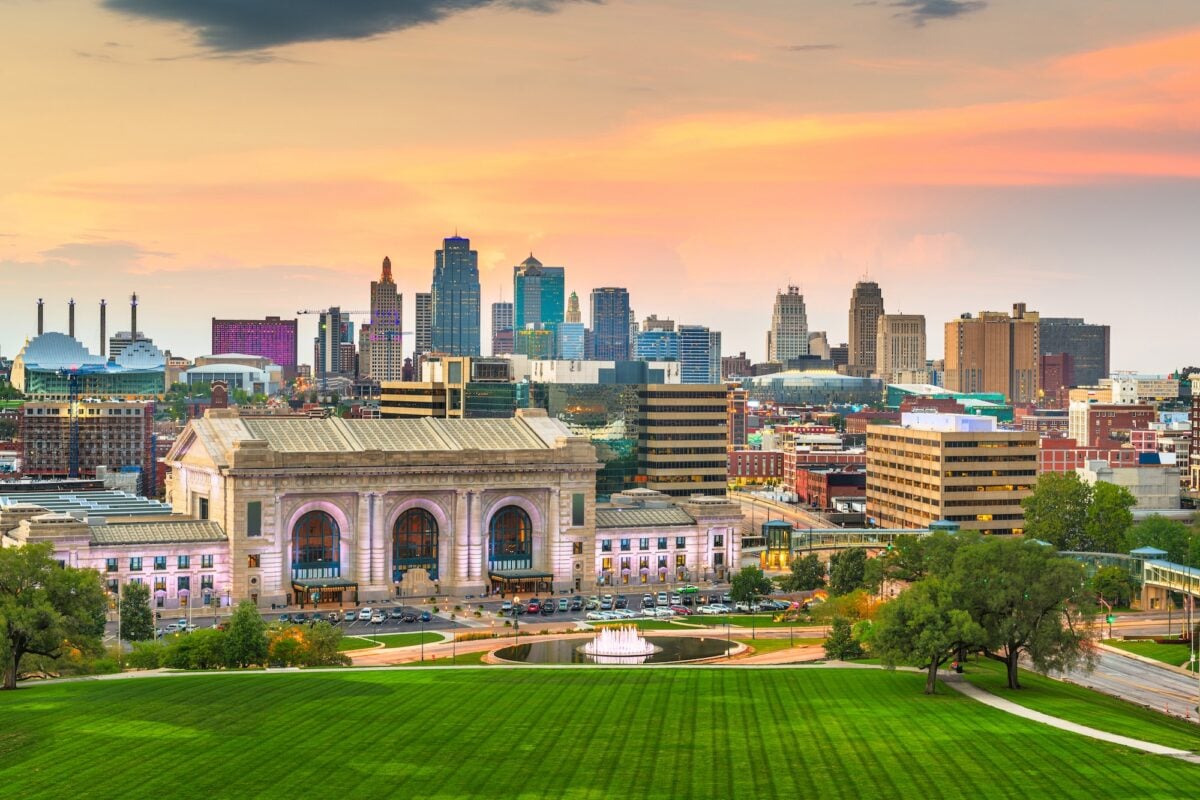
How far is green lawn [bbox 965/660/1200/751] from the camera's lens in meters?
104

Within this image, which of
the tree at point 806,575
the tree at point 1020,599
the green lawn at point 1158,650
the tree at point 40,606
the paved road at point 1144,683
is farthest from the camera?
the tree at point 806,575

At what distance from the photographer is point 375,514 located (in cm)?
19225

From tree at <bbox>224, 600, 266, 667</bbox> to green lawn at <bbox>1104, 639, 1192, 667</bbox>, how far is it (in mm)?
74385

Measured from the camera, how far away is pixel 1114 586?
191 meters

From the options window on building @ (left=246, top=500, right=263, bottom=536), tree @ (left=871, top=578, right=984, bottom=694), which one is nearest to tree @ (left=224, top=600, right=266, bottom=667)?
tree @ (left=871, top=578, right=984, bottom=694)

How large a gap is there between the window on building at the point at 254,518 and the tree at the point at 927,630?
86127mm

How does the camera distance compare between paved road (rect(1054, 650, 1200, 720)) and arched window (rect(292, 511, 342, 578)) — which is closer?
paved road (rect(1054, 650, 1200, 720))

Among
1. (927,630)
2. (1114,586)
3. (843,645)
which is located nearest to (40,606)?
(927,630)

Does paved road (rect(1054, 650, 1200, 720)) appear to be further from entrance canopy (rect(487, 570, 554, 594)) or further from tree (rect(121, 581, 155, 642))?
tree (rect(121, 581, 155, 642))

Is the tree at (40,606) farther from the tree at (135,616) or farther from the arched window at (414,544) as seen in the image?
the arched window at (414,544)

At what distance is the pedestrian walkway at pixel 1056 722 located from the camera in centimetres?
9594

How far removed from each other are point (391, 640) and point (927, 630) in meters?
62.7

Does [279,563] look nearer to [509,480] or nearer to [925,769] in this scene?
[509,480]

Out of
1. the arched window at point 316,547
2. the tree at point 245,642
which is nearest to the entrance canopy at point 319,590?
the arched window at point 316,547
